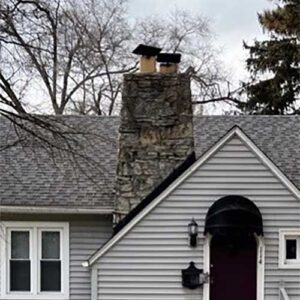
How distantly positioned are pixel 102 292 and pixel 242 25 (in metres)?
16.1

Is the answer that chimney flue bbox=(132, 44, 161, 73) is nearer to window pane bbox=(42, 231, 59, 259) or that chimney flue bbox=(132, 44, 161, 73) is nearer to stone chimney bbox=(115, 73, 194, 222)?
stone chimney bbox=(115, 73, 194, 222)

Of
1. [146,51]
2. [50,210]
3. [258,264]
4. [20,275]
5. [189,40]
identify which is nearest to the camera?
[258,264]

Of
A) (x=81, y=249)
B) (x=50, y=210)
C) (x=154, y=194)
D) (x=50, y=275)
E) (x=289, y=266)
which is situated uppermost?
(x=154, y=194)

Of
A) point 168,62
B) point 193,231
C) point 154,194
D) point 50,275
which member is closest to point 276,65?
point 168,62

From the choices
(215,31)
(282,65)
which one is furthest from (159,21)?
(282,65)

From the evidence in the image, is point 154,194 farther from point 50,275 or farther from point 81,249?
point 50,275

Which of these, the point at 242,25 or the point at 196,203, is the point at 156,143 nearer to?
the point at 196,203

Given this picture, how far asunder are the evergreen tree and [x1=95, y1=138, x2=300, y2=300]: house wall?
1305 centimetres

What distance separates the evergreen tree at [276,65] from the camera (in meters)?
21.8

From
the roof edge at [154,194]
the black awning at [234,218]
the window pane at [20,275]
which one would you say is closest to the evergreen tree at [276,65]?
the roof edge at [154,194]

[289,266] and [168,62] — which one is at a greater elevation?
[168,62]

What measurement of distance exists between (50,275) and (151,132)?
3155mm

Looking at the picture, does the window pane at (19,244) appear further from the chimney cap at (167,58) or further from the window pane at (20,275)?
the chimney cap at (167,58)

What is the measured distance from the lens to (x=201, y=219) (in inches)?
362
